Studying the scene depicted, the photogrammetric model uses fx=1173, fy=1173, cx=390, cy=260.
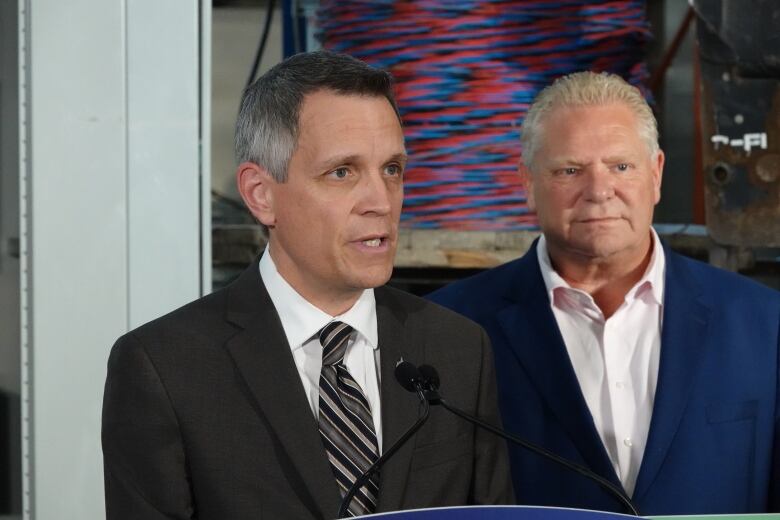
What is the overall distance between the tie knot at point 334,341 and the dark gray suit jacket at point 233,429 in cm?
5

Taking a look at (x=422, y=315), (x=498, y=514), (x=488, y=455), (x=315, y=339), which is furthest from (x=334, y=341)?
(x=498, y=514)

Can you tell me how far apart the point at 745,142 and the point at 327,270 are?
109 centimetres

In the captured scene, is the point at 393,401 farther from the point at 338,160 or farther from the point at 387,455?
the point at 338,160

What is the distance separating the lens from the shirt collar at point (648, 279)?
1974mm

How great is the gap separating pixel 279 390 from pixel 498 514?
401 millimetres

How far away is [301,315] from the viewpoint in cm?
150

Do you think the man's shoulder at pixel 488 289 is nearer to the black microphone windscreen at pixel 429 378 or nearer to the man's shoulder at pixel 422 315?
the man's shoulder at pixel 422 315

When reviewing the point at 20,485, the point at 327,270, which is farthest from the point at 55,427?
the point at 327,270

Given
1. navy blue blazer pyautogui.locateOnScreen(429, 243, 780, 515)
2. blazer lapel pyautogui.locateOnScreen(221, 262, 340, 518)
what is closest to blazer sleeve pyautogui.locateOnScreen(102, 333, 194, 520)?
blazer lapel pyautogui.locateOnScreen(221, 262, 340, 518)

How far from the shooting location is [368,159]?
4.72 feet

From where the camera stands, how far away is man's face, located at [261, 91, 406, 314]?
1.44 m

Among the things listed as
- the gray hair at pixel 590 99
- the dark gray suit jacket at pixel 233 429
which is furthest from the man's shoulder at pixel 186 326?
the gray hair at pixel 590 99

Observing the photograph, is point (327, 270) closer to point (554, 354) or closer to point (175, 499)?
point (175, 499)

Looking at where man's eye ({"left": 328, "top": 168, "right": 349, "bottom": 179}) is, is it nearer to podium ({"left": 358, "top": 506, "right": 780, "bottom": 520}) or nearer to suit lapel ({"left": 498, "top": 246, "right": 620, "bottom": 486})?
podium ({"left": 358, "top": 506, "right": 780, "bottom": 520})
